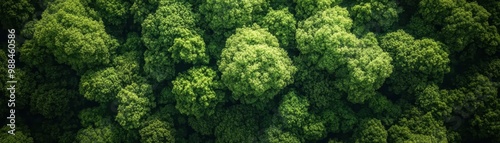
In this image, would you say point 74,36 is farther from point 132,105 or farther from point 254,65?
point 254,65

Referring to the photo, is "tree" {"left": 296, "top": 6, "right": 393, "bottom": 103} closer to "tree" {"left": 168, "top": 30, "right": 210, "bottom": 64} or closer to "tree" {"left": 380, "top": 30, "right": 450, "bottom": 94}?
"tree" {"left": 380, "top": 30, "right": 450, "bottom": 94}

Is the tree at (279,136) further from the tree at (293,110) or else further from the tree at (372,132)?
the tree at (372,132)

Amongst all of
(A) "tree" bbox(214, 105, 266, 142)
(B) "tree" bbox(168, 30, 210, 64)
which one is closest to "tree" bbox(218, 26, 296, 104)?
(B) "tree" bbox(168, 30, 210, 64)

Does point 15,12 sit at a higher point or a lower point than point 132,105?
higher

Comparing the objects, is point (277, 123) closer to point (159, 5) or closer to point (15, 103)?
point (159, 5)

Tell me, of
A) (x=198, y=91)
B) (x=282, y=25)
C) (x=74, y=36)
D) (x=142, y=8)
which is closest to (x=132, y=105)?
(x=198, y=91)

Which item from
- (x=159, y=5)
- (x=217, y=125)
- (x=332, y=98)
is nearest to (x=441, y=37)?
(x=332, y=98)

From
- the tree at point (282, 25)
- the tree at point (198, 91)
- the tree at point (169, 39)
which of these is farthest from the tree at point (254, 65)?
the tree at point (169, 39)
